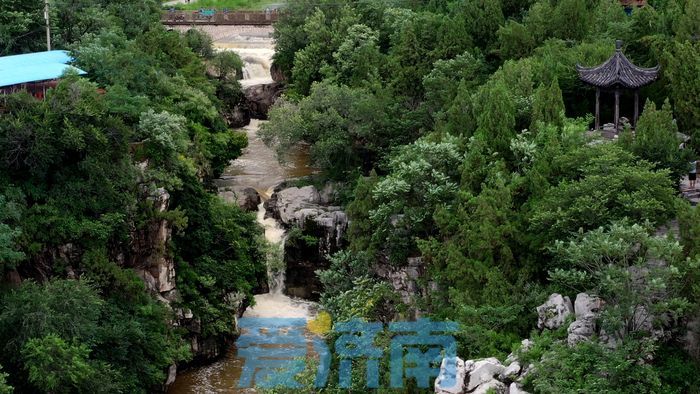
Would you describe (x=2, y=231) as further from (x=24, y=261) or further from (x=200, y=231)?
(x=200, y=231)

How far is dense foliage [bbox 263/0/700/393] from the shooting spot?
28.5 meters

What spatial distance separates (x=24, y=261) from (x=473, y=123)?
49.5 feet

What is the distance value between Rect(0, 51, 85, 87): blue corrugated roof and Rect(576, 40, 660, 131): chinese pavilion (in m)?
18.0

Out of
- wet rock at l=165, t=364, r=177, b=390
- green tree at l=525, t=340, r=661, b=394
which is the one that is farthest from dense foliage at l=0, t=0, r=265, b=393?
green tree at l=525, t=340, r=661, b=394

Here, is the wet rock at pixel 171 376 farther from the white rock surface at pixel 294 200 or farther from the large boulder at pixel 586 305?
the large boulder at pixel 586 305

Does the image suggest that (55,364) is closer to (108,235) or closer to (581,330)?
(108,235)

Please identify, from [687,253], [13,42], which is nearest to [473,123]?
[687,253]

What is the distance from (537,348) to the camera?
2895 centimetres

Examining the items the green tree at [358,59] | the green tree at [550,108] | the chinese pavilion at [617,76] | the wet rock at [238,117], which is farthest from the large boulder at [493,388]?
the wet rock at [238,117]

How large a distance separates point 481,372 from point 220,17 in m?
41.0

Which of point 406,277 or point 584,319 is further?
point 406,277

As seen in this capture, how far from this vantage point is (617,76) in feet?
128

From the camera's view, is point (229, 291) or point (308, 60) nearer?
point (229, 291)

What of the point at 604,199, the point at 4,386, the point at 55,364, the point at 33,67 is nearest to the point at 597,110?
the point at 604,199
